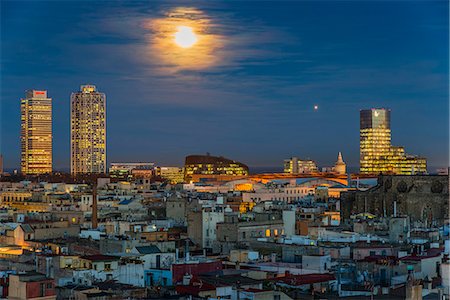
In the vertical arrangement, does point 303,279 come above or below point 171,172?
below

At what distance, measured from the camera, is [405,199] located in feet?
206

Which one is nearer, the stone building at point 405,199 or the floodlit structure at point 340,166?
the stone building at point 405,199

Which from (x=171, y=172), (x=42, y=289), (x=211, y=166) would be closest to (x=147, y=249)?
(x=42, y=289)

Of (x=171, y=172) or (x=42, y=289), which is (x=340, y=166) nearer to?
(x=171, y=172)

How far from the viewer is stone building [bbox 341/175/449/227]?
2362 inches

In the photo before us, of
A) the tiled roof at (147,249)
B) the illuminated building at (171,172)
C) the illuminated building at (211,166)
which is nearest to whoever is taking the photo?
the tiled roof at (147,249)

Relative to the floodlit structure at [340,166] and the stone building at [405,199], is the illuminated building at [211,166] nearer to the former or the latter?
the floodlit structure at [340,166]

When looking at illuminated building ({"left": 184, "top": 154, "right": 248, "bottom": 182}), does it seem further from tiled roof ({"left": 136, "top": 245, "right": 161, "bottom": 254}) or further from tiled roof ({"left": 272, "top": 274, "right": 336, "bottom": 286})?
tiled roof ({"left": 272, "top": 274, "right": 336, "bottom": 286})

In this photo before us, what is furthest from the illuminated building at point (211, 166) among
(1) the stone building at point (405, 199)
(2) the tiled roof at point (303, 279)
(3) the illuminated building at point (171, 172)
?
(2) the tiled roof at point (303, 279)

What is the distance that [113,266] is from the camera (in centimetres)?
3044

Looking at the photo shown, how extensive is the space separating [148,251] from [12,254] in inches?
263

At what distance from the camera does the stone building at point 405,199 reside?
197ft

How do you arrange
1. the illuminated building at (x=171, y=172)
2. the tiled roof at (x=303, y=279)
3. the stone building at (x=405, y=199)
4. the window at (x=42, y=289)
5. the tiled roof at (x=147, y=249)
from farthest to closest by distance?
the illuminated building at (x=171, y=172), the stone building at (x=405, y=199), the tiled roof at (x=147, y=249), the tiled roof at (x=303, y=279), the window at (x=42, y=289)

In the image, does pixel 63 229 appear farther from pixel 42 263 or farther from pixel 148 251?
pixel 42 263
